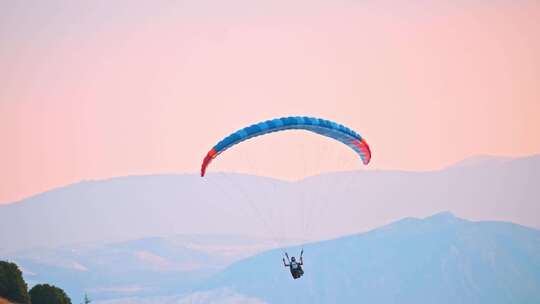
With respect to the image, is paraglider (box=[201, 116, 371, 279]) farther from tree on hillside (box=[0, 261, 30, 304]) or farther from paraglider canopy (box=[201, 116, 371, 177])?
tree on hillside (box=[0, 261, 30, 304])

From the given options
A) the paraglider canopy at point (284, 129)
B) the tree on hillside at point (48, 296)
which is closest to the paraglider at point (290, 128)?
the paraglider canopy at point (284, 129)

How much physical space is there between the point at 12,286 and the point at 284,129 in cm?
3334

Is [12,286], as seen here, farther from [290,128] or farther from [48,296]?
[290,128]

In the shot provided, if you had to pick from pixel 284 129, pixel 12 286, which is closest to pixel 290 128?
pixel 284 129

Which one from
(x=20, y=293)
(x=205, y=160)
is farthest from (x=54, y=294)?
(x=205, y=160)

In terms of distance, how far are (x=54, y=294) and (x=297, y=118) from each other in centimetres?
3441

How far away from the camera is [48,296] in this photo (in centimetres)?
10688

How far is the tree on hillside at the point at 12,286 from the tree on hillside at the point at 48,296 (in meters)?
2.72

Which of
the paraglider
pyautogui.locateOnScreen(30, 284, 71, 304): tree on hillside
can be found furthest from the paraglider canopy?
pyautogui.locateOnScreen(30, 284, 71, 304): tree on hillside

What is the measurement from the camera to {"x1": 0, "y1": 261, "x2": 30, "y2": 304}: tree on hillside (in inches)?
4050

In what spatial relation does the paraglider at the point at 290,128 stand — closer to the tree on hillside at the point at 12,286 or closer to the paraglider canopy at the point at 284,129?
the paraglider canopy at the point at 284,129

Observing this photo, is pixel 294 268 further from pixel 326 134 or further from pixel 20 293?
pixel 20 293

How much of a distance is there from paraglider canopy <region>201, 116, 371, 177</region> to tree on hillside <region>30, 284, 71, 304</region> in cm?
2844

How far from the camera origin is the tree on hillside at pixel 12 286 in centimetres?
10288
